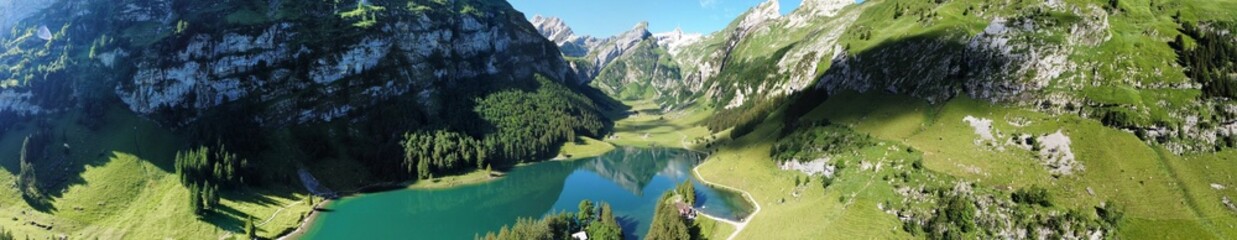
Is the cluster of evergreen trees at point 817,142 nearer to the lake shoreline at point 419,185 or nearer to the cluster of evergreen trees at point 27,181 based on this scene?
the lake shoreline at point 419,185

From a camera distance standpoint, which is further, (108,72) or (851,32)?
(851,32)

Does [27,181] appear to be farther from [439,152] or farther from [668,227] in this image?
[668,227]

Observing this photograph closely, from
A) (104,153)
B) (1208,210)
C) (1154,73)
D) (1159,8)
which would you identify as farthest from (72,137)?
(1159,8)

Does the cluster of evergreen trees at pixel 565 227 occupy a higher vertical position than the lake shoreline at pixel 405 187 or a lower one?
higher

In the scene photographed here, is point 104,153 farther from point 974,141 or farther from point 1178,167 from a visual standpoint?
point 1178,167

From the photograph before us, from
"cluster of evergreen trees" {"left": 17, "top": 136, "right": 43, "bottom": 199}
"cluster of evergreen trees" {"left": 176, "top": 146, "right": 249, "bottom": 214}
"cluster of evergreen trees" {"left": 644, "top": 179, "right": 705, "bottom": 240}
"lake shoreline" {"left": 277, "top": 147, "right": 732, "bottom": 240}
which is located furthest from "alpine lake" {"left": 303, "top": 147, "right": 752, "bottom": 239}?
"cluster of evergreen trees" {"left": 17, "top": 136, "right": 43, "bottom": 199}

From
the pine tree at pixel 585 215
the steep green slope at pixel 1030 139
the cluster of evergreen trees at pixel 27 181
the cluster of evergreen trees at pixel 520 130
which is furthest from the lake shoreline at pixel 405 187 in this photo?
the cluster of evergreen trees at pixel 27 181
